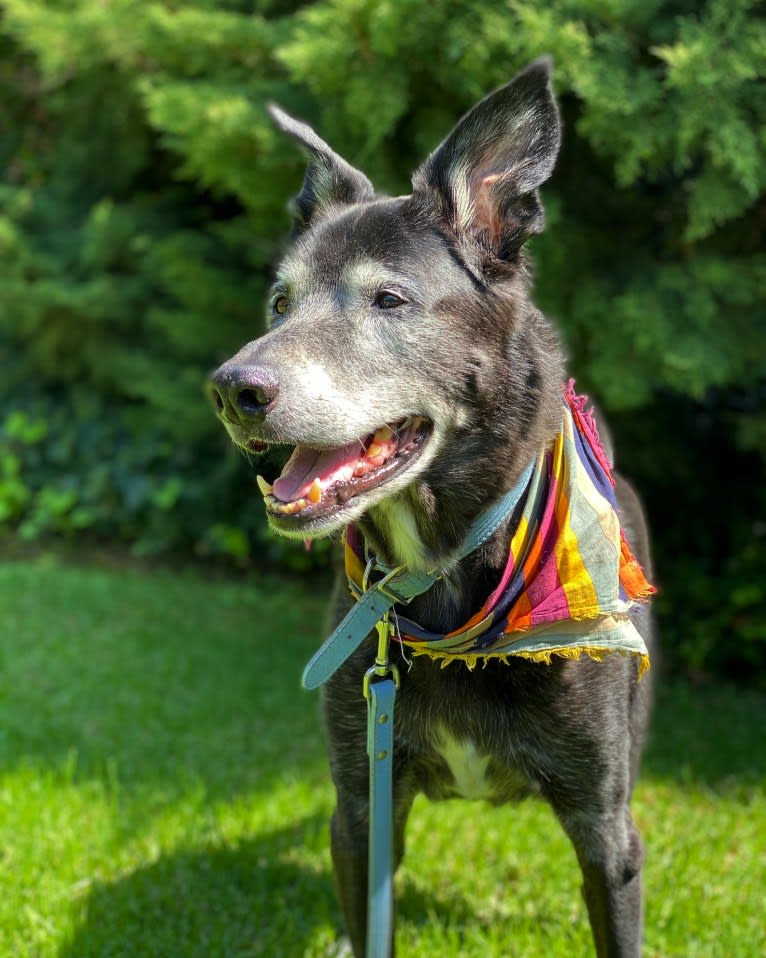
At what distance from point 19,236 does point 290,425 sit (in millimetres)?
5957

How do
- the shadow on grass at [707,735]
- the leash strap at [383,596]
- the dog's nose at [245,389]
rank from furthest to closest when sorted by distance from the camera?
1. the shadow on grass at [707,735]
2. the leash strap at [383,596]
3. the dog's nose at [245,389]

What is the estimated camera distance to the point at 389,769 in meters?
2.35

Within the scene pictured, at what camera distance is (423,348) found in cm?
225

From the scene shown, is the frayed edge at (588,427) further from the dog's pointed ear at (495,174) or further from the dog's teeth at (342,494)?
the dog's teeth at (342,494)

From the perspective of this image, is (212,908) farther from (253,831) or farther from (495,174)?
(495,174)

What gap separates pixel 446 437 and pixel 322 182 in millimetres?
855

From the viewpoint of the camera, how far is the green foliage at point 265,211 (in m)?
4.04

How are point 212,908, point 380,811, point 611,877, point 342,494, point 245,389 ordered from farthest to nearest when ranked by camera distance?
point 212,908 → point 611,877 → point 380,811 → point 342,494 → point 245,389

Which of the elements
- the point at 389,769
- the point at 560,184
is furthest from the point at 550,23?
the point at 389,769

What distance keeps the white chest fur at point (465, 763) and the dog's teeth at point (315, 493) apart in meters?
0.72

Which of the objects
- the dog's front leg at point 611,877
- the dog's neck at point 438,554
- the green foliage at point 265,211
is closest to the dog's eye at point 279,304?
the dog's neck at point 438,554

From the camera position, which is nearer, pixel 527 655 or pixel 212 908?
pixel 527 655

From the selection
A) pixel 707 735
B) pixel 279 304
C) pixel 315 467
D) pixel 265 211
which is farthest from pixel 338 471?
pixel 265 211

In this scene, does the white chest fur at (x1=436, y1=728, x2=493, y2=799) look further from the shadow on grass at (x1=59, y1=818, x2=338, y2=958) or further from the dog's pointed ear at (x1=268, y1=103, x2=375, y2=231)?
the dog's pointed ear at (x1=268, y1=103, x2=375, y2=231)
